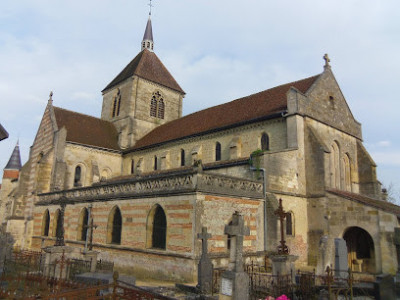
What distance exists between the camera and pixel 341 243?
12.7 metres

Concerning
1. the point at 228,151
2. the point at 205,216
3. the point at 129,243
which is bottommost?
the point at 129,243

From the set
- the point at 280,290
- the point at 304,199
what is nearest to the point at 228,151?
the point at 304,199

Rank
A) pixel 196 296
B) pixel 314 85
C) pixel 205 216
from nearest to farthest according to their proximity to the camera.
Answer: pixel 196 296 → pixel 205 216 → pixel 314 85

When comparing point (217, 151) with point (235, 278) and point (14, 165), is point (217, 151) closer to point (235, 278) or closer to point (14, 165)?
point (235, 278)

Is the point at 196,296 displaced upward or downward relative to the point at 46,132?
downward

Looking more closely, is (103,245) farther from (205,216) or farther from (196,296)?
(196,296)

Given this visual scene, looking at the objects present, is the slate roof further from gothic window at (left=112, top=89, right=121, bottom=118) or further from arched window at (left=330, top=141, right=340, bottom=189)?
gothic window at (left=112, top=89, right=121, bottom=118)

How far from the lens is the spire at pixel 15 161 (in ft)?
148

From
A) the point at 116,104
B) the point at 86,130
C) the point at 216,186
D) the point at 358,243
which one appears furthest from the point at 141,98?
the point at 358,243

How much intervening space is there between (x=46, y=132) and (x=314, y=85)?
2189cm

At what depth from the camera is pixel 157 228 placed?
15.6 metres

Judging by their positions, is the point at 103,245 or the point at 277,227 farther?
the point at 103,245

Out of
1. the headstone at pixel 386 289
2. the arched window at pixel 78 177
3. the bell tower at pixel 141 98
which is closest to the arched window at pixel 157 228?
the headstone at pixel 386 289

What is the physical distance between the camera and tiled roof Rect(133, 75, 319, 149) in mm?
21530
